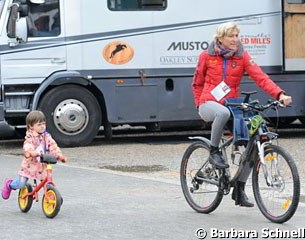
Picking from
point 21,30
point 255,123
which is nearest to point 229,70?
point 255,123

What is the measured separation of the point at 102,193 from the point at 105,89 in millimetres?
5411

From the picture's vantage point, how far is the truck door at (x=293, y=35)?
1541 cm

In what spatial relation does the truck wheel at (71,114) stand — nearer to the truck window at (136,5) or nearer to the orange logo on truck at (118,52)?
the orange logo on truck at (118,52)

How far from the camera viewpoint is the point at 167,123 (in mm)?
15359

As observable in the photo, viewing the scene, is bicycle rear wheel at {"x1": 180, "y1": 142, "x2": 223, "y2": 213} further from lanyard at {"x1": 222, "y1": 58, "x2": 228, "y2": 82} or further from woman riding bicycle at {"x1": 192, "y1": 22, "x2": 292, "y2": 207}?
lanyard at {"x1": 222, "y1": 58, "x2": 228, "y2": 82}

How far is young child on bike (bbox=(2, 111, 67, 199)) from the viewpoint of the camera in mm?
7950

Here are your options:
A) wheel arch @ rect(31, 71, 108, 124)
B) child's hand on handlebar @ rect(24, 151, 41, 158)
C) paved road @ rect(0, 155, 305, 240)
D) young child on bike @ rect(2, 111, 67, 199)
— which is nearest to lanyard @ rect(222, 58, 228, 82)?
paved road @ rect(0, 155, 305, 240)

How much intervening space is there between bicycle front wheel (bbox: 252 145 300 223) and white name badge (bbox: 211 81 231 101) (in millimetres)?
729

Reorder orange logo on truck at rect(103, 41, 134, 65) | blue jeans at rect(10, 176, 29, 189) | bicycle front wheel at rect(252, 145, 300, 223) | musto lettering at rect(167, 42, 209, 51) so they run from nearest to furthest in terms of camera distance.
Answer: bicycle front wheel at rect(252, 145, 300, 223) → blue jeans at rect(10, 176, 29, 189) → orange logo on truck at rect(103, 41, 134, 65) → musto lettering at rect(167, 42, 209, 51)

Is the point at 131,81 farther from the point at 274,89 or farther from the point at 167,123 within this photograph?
the point at 274,89

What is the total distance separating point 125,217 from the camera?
800cm

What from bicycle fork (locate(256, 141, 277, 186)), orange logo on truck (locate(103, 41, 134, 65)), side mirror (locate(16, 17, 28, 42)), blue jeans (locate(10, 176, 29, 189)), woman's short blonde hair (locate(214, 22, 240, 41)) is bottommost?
blue jeans (locate(10, 176, 29, 189))

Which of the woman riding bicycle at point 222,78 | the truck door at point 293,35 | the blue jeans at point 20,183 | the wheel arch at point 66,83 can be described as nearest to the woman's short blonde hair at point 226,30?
the woman riding bicycle at point 222,78

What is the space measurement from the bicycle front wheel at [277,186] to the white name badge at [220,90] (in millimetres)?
729
